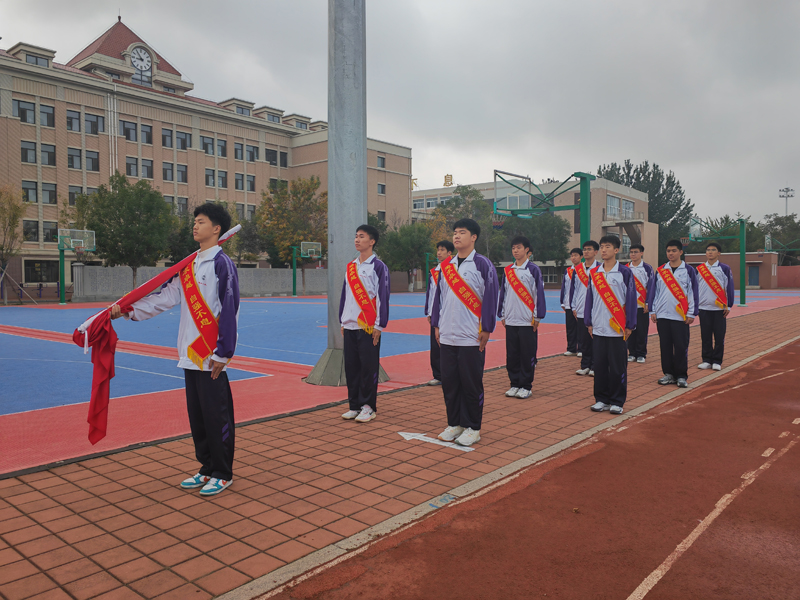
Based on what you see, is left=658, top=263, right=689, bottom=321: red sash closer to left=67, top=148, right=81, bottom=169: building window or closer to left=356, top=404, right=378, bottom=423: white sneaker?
left=356, top=404, right=378, bottom=423: white sneaker

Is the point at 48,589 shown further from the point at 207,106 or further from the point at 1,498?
the point at 207,106

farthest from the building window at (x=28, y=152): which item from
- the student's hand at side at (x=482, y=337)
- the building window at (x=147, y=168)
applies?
the student's hand at side at (x=482, y=337)

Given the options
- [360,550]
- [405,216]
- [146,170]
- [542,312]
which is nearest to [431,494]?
[360,550]

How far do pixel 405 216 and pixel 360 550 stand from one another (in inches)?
2388

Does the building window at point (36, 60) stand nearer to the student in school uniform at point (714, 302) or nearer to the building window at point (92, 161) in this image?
the building window at point (92, 161)

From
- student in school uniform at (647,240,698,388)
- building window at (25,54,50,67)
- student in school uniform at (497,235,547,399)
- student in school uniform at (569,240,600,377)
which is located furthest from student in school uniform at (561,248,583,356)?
building window at (25,54,50,67)

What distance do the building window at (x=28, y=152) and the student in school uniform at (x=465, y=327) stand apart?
4344 cm

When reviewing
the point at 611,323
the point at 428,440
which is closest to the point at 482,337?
the point at 428,440

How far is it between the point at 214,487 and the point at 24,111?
44555 mm

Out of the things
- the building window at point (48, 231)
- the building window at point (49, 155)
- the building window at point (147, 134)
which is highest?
the building window at point (147, 134)

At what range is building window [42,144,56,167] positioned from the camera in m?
40.7

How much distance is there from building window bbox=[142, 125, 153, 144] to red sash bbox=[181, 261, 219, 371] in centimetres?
4706

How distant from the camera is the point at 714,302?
9.61 metres

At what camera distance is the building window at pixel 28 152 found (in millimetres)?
39844
